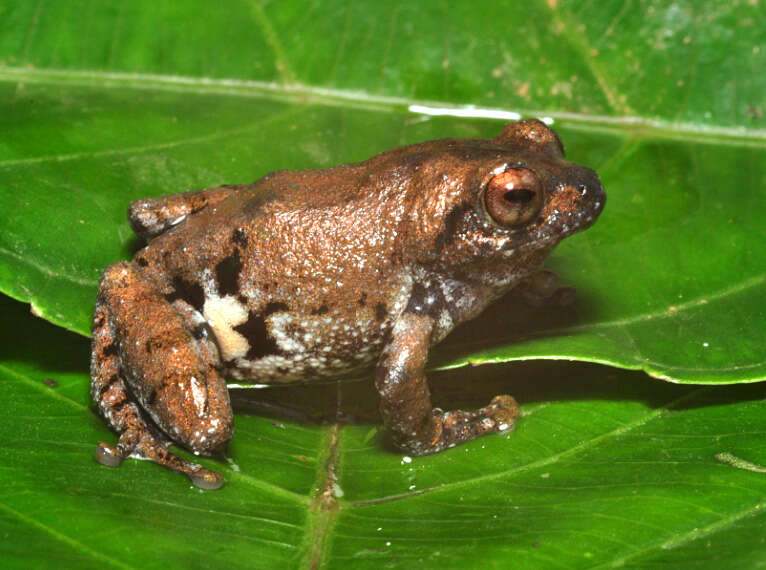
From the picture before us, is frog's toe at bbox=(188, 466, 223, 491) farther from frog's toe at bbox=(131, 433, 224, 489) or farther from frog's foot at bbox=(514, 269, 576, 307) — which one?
frog's foot at bbox=(514, 269, 576, 307)

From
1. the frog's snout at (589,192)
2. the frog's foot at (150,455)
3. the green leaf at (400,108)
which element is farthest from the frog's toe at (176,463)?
the frog's snout at (589,192)

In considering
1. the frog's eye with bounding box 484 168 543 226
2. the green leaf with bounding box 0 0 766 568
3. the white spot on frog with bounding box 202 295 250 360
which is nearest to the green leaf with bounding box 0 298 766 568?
the green leaf with bounding box 0 0 766 568

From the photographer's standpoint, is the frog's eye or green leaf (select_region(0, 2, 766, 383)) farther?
green leaf (select_region(0, 2, 766, 383))

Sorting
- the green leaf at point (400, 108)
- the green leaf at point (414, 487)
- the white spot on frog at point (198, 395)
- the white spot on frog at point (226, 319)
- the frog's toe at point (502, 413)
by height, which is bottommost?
Result: the green leaf at point (414, 487)

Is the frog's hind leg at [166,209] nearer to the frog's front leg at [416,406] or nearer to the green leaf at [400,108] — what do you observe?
the green leaf at [400,108]

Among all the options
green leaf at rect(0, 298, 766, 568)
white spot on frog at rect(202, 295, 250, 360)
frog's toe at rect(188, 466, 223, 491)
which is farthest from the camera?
white spot on frog at rect(202, 295, 250, 360)

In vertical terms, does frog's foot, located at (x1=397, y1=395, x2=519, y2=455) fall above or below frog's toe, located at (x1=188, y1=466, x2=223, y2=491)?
above

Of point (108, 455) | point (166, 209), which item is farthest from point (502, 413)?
point (166, 209)

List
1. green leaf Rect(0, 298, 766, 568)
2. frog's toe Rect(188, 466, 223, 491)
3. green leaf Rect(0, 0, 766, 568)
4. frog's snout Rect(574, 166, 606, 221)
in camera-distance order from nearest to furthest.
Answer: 1. green leaf Rect(0, 298, 766, 568)
2. green leaf Rect(0, 0, 766, 568)
3. frog's toe Rect(188, 466, 223, 491)
4. frog's snout Rect(574, 166, 606, 221)
